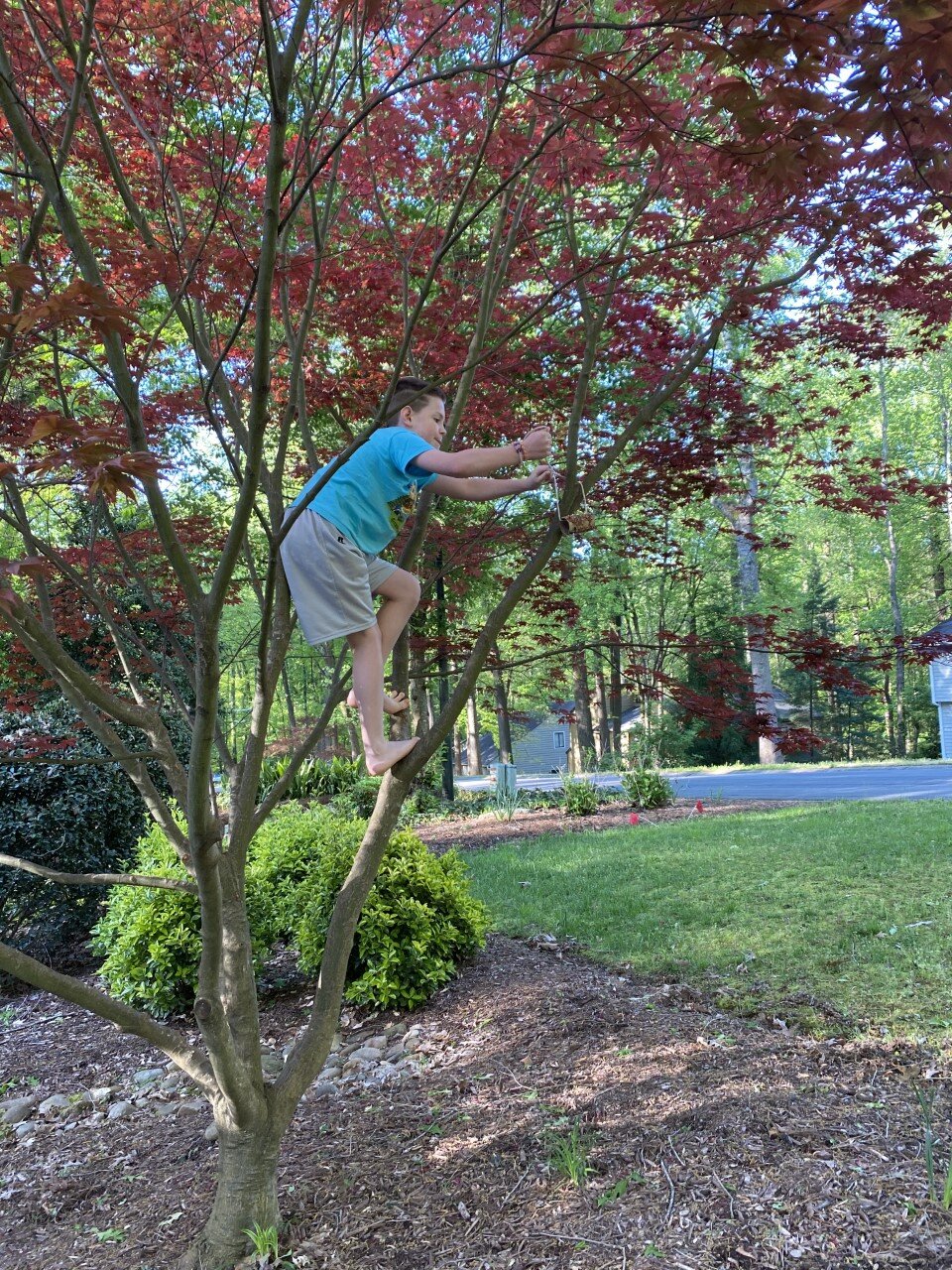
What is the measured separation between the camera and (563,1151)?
8.27 feet

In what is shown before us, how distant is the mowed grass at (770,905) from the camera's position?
3.77 metres

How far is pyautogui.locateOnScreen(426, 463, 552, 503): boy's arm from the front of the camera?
85.0 inches

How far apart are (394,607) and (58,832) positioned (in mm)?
4127

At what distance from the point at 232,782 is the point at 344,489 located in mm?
1275

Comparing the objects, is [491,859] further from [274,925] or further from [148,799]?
[148,799]

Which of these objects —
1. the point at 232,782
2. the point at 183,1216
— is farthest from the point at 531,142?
the point at 183,1216

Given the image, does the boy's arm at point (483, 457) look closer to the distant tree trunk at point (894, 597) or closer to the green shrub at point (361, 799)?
the green shrub at point (361, 799)

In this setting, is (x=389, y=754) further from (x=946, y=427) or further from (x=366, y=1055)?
(x=946, y=427)

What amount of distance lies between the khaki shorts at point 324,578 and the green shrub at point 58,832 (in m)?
3.57

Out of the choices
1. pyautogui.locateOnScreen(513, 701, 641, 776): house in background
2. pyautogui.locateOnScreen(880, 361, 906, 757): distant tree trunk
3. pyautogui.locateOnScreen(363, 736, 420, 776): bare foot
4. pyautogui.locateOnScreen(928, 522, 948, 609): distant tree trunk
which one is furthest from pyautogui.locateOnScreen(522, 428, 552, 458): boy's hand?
pyautogui.locateOnScreen(513, 701, 641, 776): house in background

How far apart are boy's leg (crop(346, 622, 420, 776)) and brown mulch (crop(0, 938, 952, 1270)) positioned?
1320 mm

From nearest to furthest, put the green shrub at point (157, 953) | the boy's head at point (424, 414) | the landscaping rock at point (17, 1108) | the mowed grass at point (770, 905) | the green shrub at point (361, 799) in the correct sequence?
the boy's head at point (424, 414) < the landscaping rock at point (17, 1108) < the mowed grass at point (770, 905) < the green shrub at point (157, 953) < the green shrub at point (361, 799)

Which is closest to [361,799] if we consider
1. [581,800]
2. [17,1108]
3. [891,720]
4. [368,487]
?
[581,800]

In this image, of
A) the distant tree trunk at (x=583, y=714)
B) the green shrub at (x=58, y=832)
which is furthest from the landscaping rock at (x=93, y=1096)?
the distant tree trunk at (x=583, y=714)
